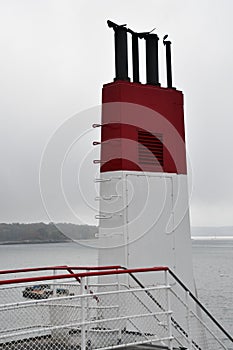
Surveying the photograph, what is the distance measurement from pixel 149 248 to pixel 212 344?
9545mm

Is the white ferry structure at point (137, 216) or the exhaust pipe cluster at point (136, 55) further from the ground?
the exhaust pipe cluster at point (136, 55)

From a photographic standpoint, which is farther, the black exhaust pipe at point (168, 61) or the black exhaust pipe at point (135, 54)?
the black exhaust pipe at point (168, 61)

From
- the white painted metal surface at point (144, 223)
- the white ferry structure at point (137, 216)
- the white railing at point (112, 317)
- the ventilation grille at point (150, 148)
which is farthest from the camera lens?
the ventilation grille at point (150, 148)

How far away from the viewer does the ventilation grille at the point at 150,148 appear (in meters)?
8.91

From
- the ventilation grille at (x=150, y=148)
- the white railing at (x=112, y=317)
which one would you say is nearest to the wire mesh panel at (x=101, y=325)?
the white railing at (x=112, y=317)

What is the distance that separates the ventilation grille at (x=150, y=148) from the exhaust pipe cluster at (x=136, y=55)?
94 cm

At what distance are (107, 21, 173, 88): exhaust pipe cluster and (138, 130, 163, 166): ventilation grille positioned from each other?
942 millimetres

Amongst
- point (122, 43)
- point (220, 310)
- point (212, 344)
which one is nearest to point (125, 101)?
point (122, 43)

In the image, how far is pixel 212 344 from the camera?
1694 cm

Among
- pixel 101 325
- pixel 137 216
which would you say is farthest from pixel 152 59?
pixel 101 325

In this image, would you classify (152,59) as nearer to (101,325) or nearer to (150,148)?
(150,148)

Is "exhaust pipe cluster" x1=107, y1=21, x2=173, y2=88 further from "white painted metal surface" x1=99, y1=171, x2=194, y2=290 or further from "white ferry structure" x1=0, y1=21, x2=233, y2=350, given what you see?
"white painted metal surface" x1=99, y1=171, x2=194, y2=290

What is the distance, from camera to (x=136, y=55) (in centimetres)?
959

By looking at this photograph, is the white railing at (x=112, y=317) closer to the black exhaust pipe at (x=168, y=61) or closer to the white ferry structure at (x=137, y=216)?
the white ferry structure at (x=137, y=216)
